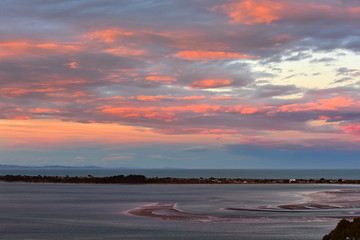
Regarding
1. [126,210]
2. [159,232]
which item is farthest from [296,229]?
[126,210]

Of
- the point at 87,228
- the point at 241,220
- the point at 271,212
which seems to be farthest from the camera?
the point at 271,212

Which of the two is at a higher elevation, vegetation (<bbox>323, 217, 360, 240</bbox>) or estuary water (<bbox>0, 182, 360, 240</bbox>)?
vegetation (<bbox>323, 217, 360, 240</bbox>)

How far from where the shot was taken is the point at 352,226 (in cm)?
2923

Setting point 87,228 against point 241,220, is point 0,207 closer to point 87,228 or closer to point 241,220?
point 87,228

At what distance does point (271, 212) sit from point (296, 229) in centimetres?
1544

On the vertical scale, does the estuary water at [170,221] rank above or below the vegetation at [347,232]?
below

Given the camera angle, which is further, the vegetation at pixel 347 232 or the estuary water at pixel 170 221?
the estuary water at pixel 170 221

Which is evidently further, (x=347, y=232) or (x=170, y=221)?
(x=170, y=221)

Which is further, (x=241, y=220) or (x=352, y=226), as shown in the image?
(x=241, y=220)

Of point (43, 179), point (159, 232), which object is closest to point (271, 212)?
point (159, 232)

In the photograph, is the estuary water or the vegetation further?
the estuary water

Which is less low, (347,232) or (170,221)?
(347,232)

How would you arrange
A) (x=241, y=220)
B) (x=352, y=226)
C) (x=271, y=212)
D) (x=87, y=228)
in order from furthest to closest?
(x=271, y=212) → (x=241, y=220) → (x=87, y=228) → (x=352, y=226)

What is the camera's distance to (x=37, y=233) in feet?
146
